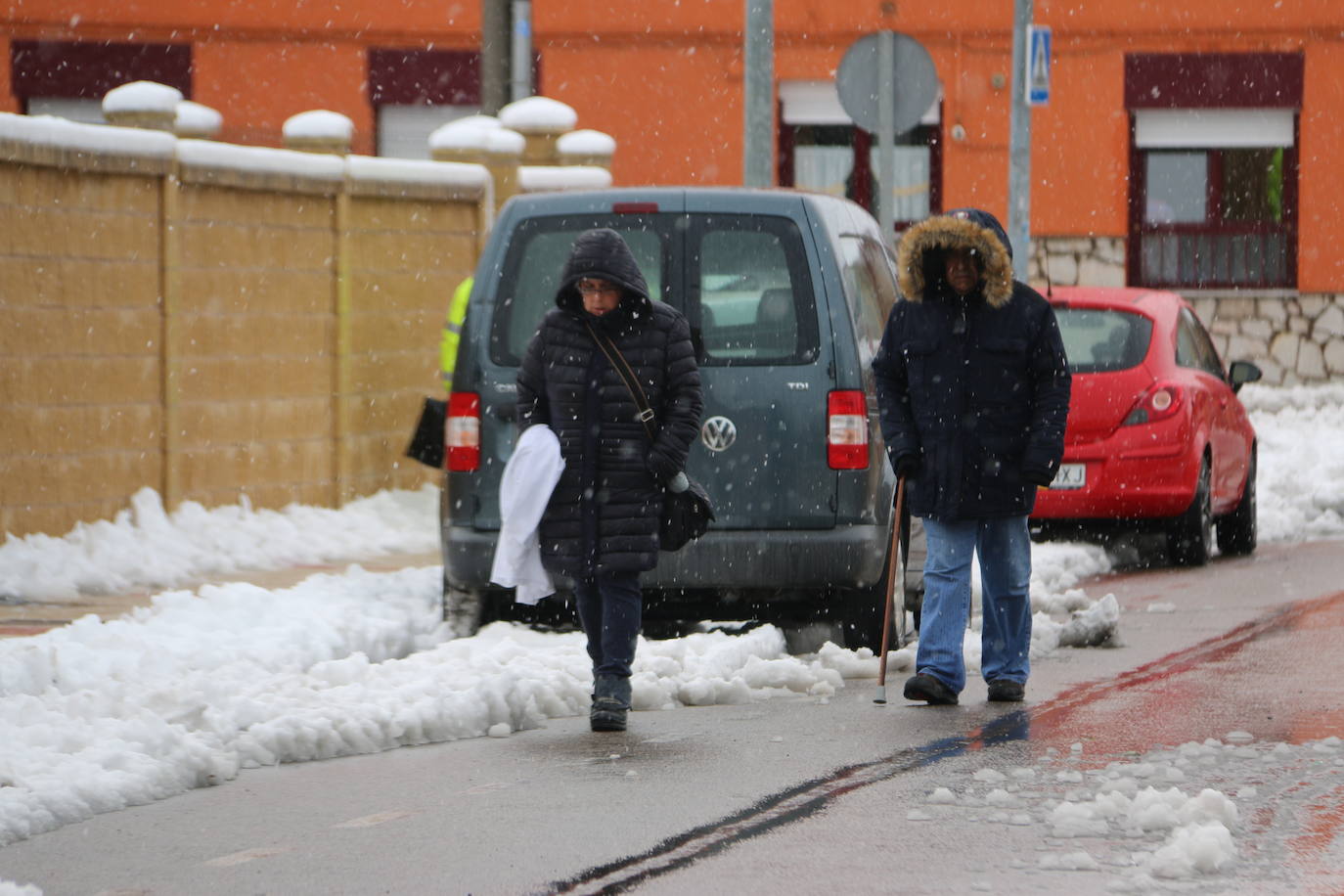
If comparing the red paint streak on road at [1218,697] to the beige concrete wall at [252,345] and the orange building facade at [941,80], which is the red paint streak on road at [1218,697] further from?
the orange building facade at [941,80]

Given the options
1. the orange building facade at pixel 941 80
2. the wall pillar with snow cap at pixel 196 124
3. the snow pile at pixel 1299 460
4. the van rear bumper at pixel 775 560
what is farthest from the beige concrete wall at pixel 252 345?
the orange building facade at pixel 941 80

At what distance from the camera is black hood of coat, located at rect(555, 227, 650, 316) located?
7629 mm

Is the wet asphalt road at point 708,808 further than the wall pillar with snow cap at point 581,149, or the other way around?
the wall pillar with snow cap at point 581,149

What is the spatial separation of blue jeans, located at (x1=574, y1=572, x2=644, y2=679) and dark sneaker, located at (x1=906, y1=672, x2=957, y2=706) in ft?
3.33

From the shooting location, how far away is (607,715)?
7684 millimetres

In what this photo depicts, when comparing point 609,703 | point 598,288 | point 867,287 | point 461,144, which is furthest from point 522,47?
point 609,703

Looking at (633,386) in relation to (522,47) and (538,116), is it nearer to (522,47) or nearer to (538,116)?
(538,116)

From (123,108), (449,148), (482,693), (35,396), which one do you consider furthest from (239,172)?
(482,693)

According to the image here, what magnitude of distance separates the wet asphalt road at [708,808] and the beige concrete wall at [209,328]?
14.9ft

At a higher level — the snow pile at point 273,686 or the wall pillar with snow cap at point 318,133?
the wall pillar with snow cap at point 318,133

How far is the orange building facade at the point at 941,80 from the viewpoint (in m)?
26.1

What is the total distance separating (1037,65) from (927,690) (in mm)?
9992

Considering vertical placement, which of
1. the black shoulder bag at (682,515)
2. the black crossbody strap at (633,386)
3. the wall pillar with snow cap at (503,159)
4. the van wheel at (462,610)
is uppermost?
the wall pillar with snow cap at (503,159)

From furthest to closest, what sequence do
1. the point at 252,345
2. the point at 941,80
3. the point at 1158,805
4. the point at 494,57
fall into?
the point at 941,80 < the point at 494,57 < the point at 252,345 < the point at 1158,805
